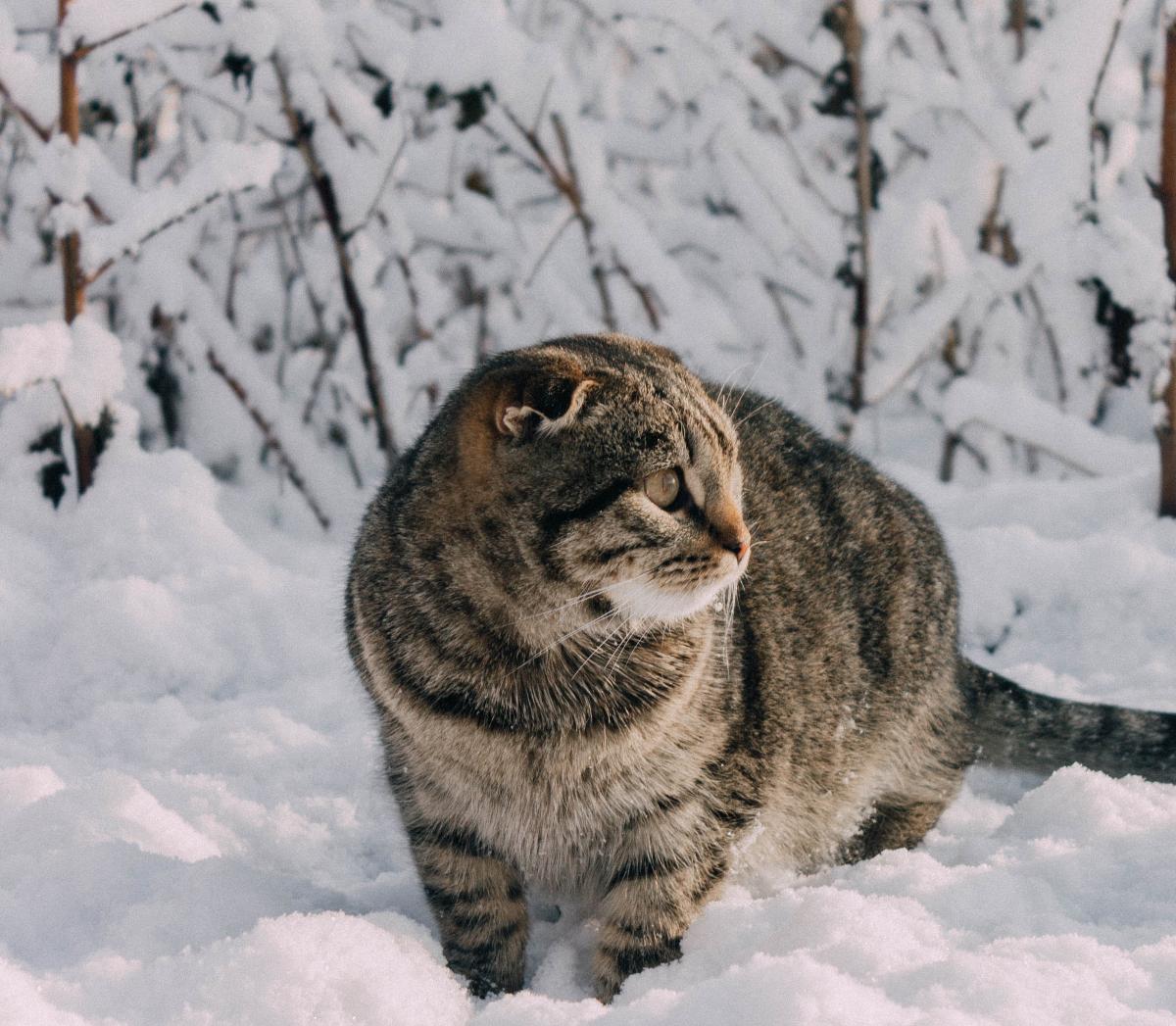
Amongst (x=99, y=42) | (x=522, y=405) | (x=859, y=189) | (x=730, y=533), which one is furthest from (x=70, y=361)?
(x=859, y=189)

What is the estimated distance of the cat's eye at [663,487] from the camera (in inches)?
75.6

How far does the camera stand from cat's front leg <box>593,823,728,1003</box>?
1967 millimetres

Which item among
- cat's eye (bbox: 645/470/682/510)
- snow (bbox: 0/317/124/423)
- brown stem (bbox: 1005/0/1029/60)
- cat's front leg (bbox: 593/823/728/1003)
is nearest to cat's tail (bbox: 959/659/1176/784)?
cat's front leg (bbox: 593/823/728/1003)

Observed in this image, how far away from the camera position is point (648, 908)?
1994 millimetres

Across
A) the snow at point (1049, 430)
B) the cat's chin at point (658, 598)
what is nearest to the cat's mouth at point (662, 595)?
the cat's chin at point (658, 598)

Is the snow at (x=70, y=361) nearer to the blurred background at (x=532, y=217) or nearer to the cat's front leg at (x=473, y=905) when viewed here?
the blurred background at (x=532, y=217)

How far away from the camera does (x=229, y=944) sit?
164 centimetres

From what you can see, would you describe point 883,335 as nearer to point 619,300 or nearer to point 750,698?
point 619,300

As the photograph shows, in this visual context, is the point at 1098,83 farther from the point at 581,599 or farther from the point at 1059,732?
the point at 581,599

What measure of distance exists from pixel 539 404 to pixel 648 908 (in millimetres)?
809

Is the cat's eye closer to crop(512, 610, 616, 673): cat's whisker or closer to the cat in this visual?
the cat

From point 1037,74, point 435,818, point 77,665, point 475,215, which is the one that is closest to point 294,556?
point 77,665

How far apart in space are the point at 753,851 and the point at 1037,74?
2.91 metres

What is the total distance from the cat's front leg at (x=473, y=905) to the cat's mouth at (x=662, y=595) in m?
0.47
